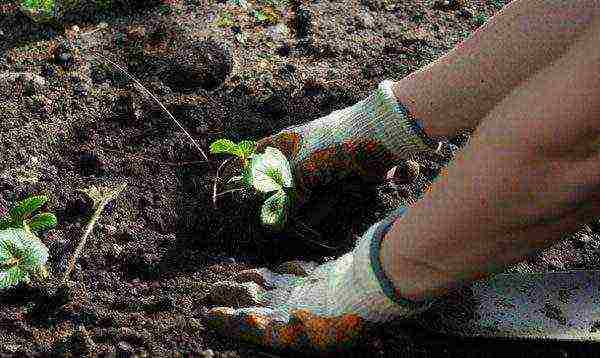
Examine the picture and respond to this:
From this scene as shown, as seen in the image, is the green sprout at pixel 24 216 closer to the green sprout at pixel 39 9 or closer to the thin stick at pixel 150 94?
the thin stick at pixel 150 94

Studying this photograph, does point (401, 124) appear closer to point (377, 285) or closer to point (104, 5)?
point (377, 285)

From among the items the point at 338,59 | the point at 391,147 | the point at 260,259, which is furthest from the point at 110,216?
the point at 338,59

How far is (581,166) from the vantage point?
1030 mm

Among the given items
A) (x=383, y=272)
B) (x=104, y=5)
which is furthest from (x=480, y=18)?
(x=383, y=272)

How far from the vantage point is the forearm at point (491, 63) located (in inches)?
51.5

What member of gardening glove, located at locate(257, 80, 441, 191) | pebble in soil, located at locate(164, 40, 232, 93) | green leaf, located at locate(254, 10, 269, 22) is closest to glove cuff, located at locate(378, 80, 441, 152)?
gardening glove, located at locate(257, 80, 441, 191)

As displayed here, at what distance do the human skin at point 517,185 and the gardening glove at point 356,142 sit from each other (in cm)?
34

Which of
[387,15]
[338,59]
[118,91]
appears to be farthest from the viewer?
[387,15]

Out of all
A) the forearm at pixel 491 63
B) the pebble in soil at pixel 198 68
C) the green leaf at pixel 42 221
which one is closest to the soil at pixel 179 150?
the pebble in soil at pixel 198 68

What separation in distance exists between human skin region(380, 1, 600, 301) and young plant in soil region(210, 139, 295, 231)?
1.08ft

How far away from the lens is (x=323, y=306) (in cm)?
133

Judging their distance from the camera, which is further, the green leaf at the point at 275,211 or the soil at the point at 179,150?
the green leaf at the point at 275,211

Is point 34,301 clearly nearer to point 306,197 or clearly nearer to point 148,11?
point 306,197

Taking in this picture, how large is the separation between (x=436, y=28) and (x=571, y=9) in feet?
2.81
